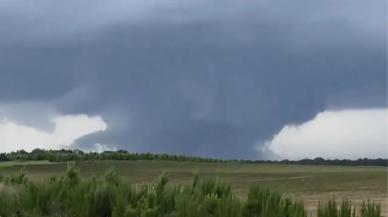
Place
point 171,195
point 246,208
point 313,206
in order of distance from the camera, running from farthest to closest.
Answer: point 313,206
point 171,195
point 246,208

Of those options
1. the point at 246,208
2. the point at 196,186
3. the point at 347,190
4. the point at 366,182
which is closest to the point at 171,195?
the point at 196,186

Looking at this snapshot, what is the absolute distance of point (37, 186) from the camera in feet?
61.6

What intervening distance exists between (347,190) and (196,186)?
45.0ft

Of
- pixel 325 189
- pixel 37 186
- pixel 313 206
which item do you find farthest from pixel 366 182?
pixel 37 186

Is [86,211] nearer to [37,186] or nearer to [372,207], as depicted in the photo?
[37,186]

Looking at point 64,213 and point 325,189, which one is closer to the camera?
point 64,213

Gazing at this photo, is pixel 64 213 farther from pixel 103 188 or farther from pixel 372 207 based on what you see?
pixel 372 207

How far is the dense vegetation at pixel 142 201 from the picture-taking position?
13492 millimetres

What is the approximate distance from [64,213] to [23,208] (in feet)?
3.72

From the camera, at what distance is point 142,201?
15867mm

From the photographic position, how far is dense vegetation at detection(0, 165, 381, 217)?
1349cm

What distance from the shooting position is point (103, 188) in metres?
17.4

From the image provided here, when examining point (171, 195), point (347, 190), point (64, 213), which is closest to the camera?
point (171, 195)

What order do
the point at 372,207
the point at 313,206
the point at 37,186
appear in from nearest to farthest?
the point at 372,207, the point at 37,186, the point at 313,206
